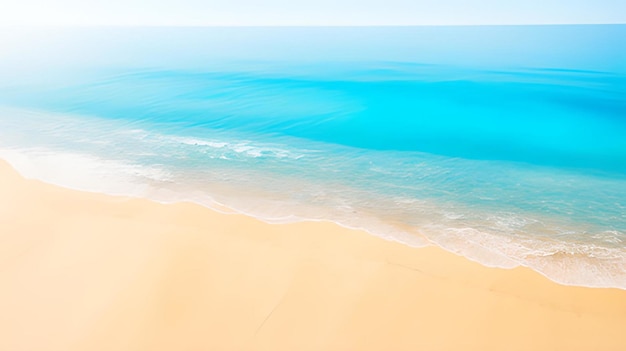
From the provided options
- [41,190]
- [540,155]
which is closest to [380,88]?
[540,155]

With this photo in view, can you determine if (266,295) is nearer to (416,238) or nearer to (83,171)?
(416,238)

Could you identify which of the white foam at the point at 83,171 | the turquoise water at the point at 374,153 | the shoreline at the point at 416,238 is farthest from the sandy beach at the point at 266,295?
the white foam at the point at 83,171

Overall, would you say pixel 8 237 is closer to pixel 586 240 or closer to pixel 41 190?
pixel 41 190

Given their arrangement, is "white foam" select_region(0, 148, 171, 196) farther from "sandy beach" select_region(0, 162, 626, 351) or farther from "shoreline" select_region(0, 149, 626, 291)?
"sandy beach" select_region(0, 162, 626, 351)

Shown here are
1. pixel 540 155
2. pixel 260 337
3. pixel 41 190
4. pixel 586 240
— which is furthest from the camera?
pixel 540 155

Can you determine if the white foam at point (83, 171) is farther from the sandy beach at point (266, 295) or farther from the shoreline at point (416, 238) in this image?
the sandy beach at point (266, 295)

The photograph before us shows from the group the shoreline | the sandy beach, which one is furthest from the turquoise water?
the sandy beach
